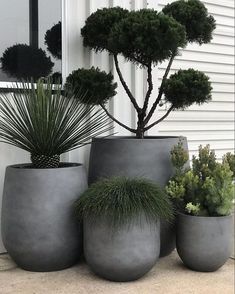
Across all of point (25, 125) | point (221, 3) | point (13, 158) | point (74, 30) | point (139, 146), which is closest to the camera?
point (25, 125)

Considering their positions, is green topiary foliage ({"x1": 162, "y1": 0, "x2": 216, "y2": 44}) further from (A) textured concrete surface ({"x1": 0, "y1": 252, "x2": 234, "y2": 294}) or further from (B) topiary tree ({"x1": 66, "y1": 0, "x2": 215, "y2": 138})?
(A) textured concrete surface ({"x1": 0, "y1": 252, "x2": 234, "y2": 294})

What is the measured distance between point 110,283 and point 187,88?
132 centimetres

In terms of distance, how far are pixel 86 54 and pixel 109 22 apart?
1.39 ft

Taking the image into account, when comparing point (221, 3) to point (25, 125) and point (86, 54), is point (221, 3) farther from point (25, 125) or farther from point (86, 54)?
point (25, 125)

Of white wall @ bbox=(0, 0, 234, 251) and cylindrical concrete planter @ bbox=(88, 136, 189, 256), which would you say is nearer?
cylindrical concrete planter @ bbox=(88, 136, 189, 256)

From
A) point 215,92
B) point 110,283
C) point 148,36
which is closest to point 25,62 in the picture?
point 148,36

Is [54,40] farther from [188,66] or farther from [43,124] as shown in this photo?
[188,66]

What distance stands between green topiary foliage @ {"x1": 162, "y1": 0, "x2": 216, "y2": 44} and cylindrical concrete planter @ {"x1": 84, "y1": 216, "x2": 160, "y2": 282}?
1387 mm

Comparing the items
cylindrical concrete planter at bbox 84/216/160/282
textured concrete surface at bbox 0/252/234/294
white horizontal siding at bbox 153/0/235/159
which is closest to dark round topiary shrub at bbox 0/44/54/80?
cylindrical concrete planter at bbox 84/216/160/282

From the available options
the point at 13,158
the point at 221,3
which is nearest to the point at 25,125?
the point at 13,158

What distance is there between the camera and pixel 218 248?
108 inches

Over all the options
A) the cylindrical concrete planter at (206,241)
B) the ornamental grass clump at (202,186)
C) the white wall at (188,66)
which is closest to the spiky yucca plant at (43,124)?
the white wall at (188,66)

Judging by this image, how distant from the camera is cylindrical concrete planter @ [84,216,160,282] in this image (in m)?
2.54

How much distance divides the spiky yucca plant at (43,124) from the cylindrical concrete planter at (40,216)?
139mm
